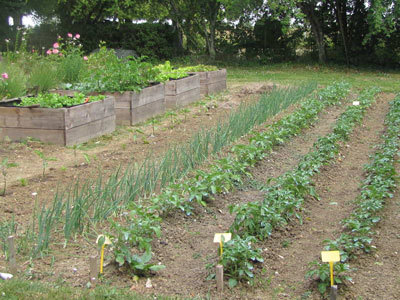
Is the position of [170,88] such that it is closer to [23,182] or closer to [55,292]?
[23,182]

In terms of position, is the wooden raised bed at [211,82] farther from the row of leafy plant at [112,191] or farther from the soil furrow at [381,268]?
the soil furrow at [381,268]

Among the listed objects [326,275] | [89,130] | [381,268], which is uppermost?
[89,130]

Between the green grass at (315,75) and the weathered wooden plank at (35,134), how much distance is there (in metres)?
8.35

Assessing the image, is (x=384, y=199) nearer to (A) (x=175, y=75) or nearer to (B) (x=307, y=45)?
(A) (x=175, y=75)

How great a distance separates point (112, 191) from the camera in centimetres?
Result: 407

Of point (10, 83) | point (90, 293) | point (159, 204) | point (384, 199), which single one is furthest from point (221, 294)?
point (10, 83)

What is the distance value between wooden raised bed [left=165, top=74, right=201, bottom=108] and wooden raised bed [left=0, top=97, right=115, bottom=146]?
3.02 m

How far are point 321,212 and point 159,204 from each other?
4.95ft

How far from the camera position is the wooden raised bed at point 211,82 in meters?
11.8

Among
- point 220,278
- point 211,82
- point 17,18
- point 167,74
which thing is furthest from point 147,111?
point 17,18

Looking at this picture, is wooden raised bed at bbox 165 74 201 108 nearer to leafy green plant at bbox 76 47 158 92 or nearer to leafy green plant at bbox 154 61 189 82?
leafy green plant at bbox 154 61 189 82

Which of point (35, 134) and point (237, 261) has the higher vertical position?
point (35, 134)

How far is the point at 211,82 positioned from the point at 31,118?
5.84 m

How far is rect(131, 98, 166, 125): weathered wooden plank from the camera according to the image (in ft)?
27.5
